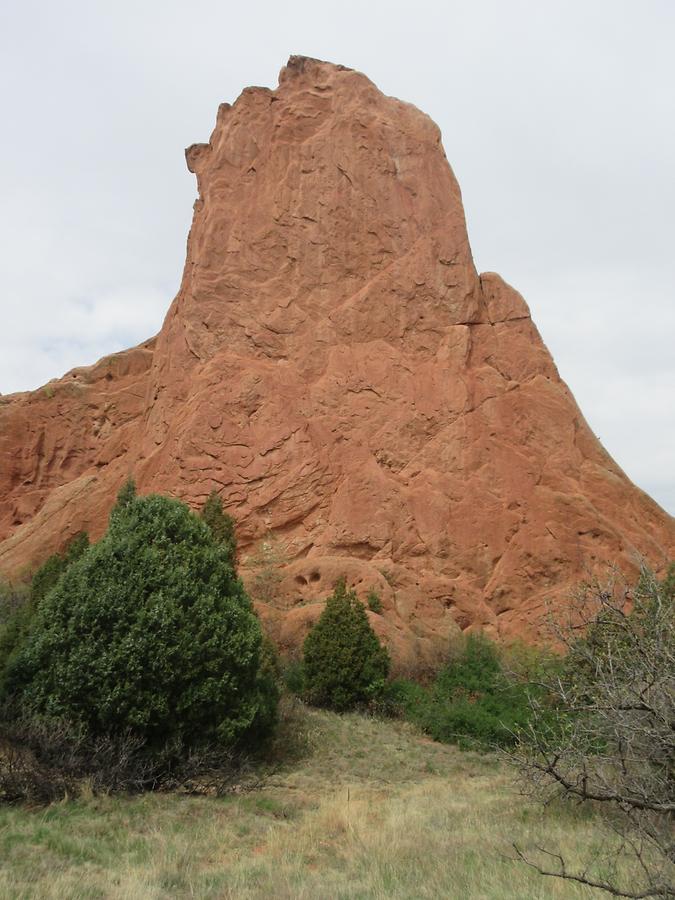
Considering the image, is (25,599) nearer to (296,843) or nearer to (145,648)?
(145,648)

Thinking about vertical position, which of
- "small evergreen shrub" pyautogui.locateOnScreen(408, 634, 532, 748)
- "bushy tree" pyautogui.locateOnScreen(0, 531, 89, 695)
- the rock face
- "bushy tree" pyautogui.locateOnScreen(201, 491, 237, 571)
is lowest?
"small evergreen shrub" pyautogui.locateOnScreen(408, 634, 532, 748)

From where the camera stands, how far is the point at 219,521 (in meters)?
21.3

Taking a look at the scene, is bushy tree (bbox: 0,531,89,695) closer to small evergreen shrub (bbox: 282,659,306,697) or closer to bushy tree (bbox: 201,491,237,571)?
bushy tree (bbox: 201,491,237,571)

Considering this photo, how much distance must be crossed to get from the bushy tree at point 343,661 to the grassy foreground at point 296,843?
4.53 meters

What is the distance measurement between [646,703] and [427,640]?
52.6ft

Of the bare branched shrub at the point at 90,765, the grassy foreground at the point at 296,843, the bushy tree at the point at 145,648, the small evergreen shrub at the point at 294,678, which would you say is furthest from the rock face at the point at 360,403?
the grassy foreground at the point at 296,843

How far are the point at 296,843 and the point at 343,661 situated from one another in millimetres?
8527

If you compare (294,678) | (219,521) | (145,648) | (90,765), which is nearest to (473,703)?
(294,678)

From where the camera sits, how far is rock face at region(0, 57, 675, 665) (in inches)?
882

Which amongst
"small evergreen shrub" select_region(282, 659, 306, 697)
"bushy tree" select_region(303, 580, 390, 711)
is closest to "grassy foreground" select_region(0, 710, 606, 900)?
"bushy tree" select_region(303, 580, 390, 711)

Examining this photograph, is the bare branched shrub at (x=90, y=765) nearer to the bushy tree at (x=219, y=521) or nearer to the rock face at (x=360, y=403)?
the rock face at (x=360, y=403)

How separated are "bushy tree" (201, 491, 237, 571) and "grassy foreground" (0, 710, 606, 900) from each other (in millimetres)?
9603

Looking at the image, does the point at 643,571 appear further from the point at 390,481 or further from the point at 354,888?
the point at 390,481

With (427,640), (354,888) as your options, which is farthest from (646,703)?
(427,640)
